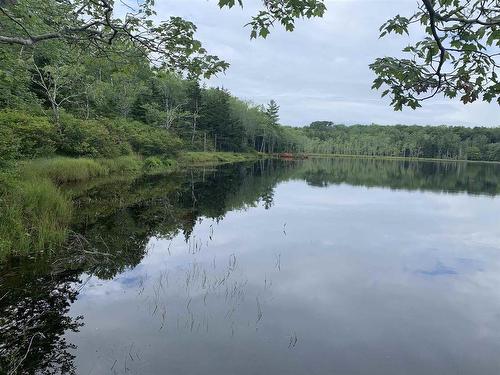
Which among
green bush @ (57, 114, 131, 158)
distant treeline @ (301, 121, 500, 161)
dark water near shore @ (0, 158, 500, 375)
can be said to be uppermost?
distant treeline @ (301, 121, 500, 161)

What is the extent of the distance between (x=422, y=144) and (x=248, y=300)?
162m

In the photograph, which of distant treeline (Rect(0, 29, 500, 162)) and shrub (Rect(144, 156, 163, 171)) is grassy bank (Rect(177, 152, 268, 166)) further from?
shrub (Rect(144, 156, 163, 171))

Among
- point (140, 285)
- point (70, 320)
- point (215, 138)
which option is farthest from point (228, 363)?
point (215, 138)

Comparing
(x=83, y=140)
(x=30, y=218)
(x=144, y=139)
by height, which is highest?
(x=144, y=139)

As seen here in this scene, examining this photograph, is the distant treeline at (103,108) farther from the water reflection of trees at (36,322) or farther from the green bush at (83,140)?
the water reflection of trees at (36,322)

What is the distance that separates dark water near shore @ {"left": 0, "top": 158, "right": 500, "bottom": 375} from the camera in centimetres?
590

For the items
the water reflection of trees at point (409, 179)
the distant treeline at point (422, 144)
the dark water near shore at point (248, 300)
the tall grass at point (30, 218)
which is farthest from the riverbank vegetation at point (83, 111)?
the distant treeline at point (422, 144)

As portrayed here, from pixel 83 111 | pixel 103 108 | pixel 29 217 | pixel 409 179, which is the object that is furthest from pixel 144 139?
pixel 409 179

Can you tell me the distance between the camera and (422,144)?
153 meters

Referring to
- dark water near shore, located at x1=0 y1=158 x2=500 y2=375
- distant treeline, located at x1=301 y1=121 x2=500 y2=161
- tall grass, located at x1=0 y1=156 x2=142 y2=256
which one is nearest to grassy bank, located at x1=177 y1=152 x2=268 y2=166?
dark water near shore, located at x1=0 y1=158 x2=500 y2=375

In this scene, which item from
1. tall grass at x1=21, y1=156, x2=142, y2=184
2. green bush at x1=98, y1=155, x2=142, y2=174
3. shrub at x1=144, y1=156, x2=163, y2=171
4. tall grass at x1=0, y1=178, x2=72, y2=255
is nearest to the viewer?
tall grass at x1=0, y1=178, x2=72, y2=255

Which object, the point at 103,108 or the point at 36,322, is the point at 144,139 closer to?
the point at 103,108

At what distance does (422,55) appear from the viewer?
11.9ft

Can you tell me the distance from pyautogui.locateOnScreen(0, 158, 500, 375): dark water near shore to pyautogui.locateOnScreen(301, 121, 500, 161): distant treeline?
5429 inches
